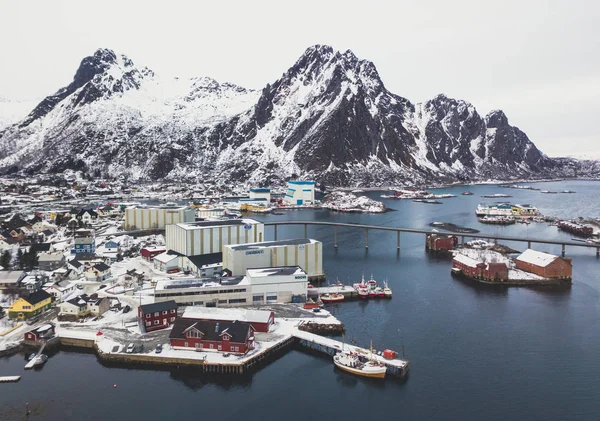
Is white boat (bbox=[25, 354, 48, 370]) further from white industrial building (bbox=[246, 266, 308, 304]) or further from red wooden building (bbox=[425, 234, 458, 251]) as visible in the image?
red wooden building (bbox=[425, 234, 458, 251])

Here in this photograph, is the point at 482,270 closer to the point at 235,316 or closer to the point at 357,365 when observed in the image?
the point at 357,365

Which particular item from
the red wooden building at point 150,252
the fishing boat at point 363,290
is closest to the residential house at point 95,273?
the red wooden building at point 150,252

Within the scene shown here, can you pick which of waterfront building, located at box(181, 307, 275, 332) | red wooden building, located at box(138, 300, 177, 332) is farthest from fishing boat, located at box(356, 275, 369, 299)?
red wooden building, located at box(138, 300, 177, 332)

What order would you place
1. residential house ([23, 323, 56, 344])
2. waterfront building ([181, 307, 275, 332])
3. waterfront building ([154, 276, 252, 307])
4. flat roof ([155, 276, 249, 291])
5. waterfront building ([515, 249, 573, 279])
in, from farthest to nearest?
waterfront building ([515, 249, 573, 279]) → flat roof ([155, 276, 249, 291]) → waterfront building ([154, 276, 252, 307]) → waterfront building ([181, 307, 275, 332]) → residential house ([23, 323, 56, 344])

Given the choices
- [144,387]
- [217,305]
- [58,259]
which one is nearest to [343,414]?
[144,387]

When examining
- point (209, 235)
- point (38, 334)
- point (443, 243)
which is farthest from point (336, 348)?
Result: point (443, 243)

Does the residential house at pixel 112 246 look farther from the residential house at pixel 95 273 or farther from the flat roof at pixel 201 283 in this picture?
the flat roof at pixel 201 283
